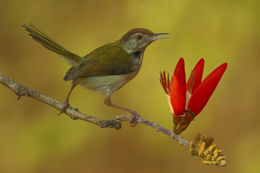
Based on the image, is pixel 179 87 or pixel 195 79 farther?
pixel 195 79

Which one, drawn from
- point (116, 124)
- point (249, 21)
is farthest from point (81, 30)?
point (116, 124)

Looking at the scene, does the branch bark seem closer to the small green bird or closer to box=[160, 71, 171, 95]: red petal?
box=[160, 71, 171, 95]: red petal

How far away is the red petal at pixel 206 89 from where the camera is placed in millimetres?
2318

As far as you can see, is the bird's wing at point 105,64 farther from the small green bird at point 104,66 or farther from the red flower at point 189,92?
the red flower at point 189,92

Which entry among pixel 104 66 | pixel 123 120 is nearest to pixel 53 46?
pixel 104 66

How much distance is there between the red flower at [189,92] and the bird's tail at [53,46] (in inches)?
58.0

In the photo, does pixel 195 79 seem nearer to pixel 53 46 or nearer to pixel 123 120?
pixel 123 120

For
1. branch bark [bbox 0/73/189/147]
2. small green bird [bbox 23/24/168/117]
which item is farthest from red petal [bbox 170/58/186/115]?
small green bird [bbox 23/24/168/117]

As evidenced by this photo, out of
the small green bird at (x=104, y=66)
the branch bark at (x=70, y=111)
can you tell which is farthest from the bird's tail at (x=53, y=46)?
the branch bark at (x=70, y=111)

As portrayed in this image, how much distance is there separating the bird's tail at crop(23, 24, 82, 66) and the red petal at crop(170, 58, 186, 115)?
1.55 m

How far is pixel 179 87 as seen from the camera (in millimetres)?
2326

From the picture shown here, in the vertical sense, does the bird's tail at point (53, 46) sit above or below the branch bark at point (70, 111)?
above

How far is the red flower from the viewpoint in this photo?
2318mm

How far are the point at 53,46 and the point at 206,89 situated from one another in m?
1.87
